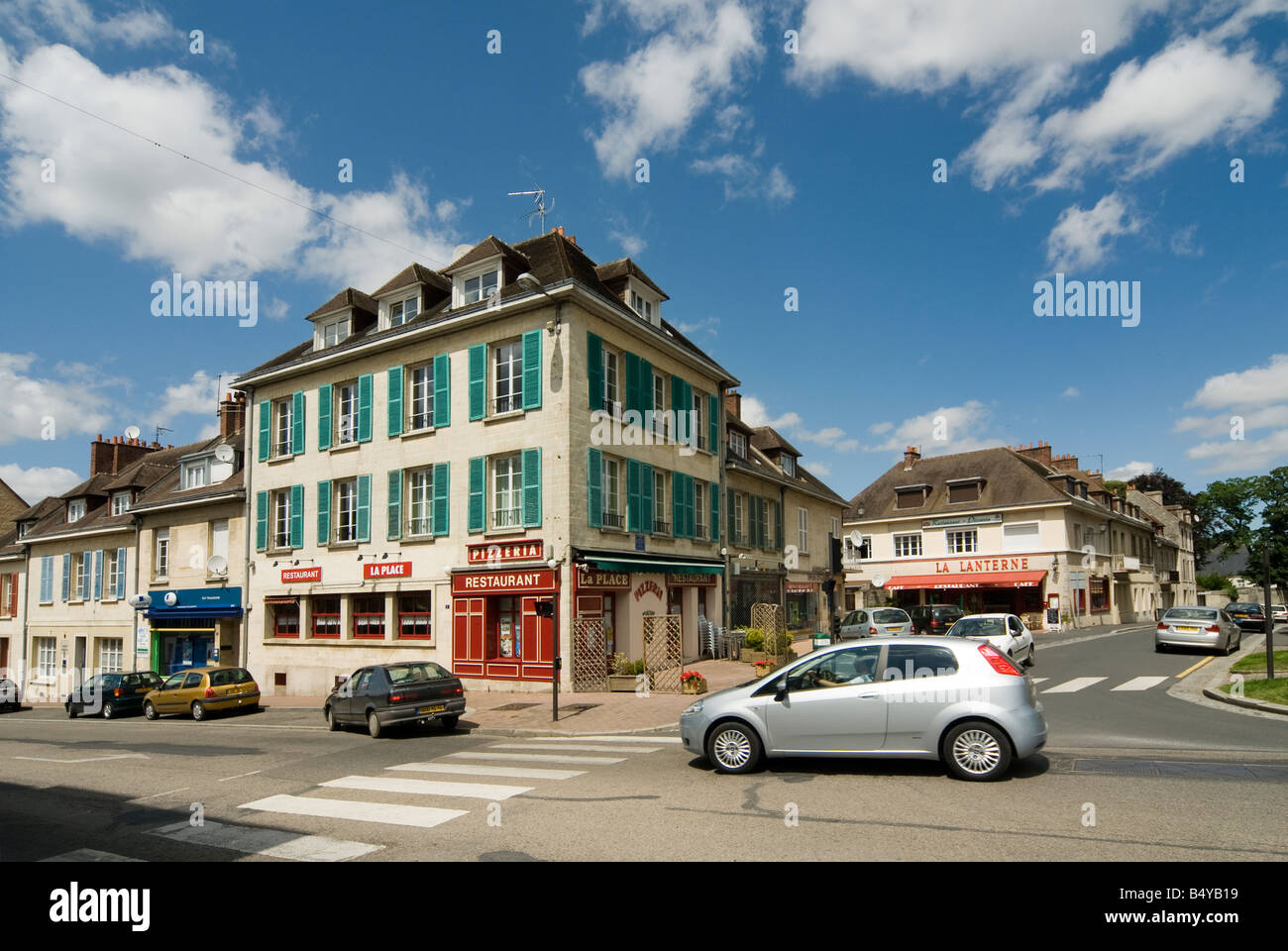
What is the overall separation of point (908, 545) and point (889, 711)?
41291 millimetres

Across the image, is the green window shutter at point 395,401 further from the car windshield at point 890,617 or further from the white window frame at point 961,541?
the white window frame at point 961,541

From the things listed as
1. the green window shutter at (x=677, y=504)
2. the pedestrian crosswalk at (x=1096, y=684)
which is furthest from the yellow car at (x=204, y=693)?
the pedestrian crosswalk at (x=1096, y=684)

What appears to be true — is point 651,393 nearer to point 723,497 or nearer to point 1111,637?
point 723,497

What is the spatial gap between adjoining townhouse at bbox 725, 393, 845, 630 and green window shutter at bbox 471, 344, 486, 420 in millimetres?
9076

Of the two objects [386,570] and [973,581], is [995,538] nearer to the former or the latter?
[973,581]

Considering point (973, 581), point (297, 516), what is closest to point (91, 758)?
point (297, 516)

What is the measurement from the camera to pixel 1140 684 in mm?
17172

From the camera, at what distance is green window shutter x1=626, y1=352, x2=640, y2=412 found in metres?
22.6

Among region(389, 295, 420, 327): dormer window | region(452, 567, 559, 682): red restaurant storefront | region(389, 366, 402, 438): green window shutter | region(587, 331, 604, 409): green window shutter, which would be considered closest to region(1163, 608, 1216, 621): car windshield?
region(587, 331, 604, 409): green window shutter

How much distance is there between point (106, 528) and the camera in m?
33.5

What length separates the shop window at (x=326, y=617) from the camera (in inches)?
993

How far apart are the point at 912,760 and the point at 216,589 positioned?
25749 mm
